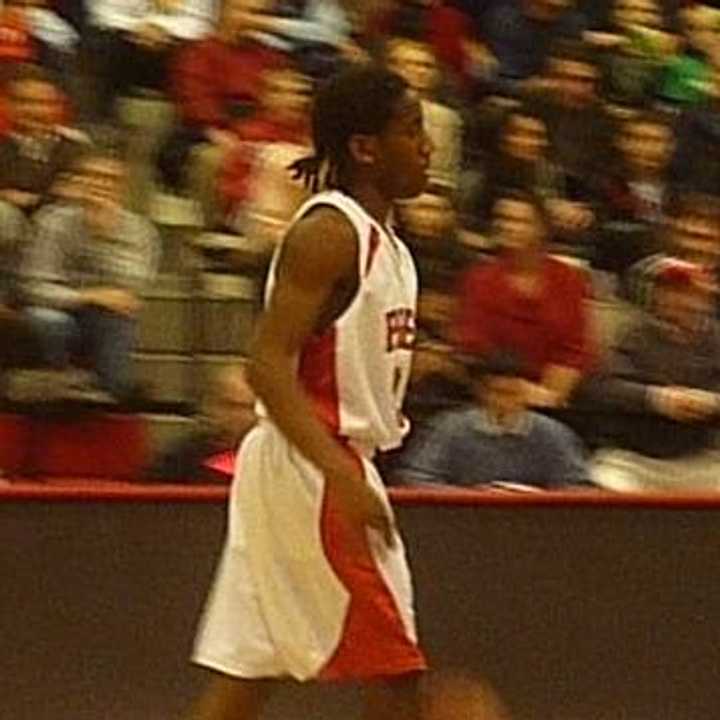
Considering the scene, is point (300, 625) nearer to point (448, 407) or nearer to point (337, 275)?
point (337, 275)

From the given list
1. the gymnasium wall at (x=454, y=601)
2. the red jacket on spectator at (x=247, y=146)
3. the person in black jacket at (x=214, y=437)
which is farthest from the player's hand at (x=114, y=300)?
the gymnasium wall at (x=454, y=601)

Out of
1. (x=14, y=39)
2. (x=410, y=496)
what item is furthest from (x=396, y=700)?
(x=14, y=39)

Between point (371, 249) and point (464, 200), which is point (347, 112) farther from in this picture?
point (464, 200)

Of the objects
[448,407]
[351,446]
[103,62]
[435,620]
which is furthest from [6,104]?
[351,446]

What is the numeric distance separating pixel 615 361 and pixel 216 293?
1099 mm

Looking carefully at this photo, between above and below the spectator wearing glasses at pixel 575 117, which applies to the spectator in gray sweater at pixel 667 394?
below

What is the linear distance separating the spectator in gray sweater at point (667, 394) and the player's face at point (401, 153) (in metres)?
2.50

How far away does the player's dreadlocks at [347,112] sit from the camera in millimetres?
4547

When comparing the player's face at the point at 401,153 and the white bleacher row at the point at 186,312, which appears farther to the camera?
the white bleacher row at the point at 186,312

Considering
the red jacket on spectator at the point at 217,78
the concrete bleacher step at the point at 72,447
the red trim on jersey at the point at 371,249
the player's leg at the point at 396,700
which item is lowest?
the concrete bleacher step at the point at 72,447

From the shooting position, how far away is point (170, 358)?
724 centimetres

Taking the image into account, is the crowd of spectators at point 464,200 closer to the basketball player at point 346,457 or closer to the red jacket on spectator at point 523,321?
the red jacket on spectator at point 523,321

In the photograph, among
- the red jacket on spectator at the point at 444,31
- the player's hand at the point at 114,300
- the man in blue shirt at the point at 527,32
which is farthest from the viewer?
the man in blue shirt at the point at 527,32

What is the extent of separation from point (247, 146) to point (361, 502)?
3.56 meters
